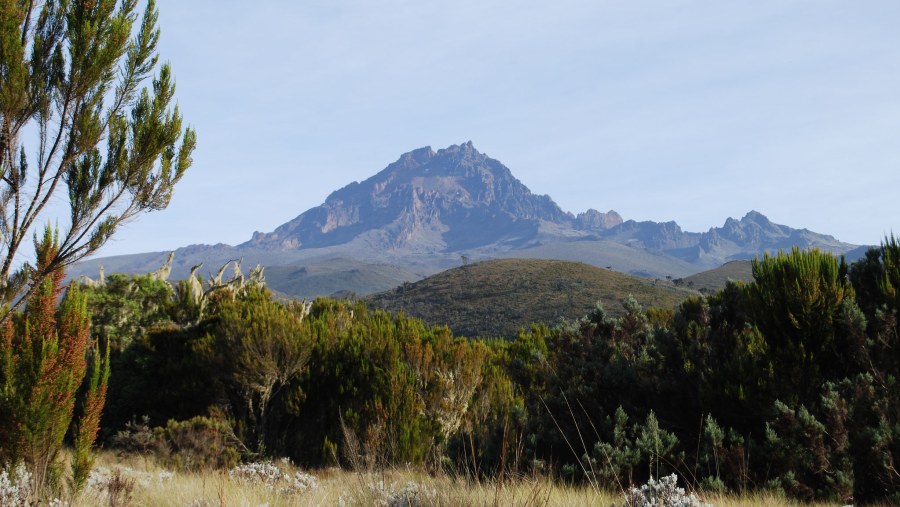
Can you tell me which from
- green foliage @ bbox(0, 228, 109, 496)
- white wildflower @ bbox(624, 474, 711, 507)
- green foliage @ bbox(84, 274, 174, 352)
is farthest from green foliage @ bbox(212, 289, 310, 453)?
white wildflower @ bbox(624, 474, 711, 507)

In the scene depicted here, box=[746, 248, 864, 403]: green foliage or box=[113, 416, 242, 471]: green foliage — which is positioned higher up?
box=[746, 248, 864, 403]: green foliage

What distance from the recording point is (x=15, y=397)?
5.30 meters

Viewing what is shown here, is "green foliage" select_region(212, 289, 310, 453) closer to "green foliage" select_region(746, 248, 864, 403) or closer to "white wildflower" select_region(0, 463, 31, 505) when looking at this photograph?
"white wildflower" select_region(0, 463, 31, 505)

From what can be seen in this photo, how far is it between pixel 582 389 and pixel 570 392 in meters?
0.15

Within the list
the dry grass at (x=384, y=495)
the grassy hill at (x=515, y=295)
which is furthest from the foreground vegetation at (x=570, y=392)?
the grassy hill at (x=515, y=295)

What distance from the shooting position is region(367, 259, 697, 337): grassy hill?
6438cm

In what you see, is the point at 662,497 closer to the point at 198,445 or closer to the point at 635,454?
the point at 635,454

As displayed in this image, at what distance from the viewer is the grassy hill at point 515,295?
64375mm

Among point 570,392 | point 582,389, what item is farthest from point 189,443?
point 582,389

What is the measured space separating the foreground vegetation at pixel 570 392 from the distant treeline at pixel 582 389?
25 millimetres

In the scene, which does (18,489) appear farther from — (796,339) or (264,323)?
(796,339)

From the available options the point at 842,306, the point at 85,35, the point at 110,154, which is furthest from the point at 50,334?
the point at 842,306

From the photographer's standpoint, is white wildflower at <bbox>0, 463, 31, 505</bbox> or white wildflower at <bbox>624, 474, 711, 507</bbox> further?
white wildflower at <bbox>0, 463, 31, 505</bbox>

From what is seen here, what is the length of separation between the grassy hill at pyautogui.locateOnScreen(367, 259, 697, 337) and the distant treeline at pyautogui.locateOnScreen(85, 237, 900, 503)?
4451 cm
